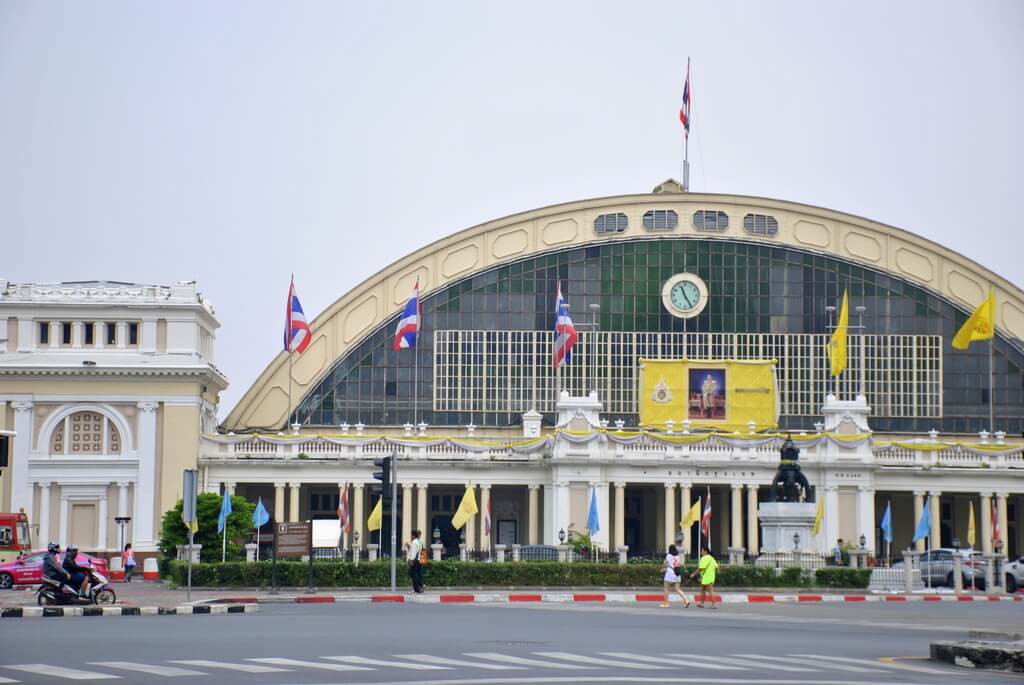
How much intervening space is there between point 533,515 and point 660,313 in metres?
15.0

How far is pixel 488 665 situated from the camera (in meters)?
25.0

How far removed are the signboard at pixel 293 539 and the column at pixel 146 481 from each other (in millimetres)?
27079

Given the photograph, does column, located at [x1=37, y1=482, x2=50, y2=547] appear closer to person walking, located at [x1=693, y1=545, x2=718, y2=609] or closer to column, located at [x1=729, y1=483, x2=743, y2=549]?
column, located at [x1=729, y1=483, x2=743, y2=549]

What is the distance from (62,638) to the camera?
29719mm

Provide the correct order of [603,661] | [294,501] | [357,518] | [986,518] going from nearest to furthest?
[603,661]
[357,518]
[294,501]
[986,518]

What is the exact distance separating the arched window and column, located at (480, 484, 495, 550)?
18.3 metres

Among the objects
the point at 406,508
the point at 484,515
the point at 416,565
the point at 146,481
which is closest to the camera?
the point at 416,565

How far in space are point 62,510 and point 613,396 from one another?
30942 mm

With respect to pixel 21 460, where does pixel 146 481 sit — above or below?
below

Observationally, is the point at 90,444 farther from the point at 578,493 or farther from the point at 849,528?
the point at 849,528

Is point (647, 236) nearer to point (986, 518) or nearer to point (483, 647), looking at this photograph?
point (986, 518)

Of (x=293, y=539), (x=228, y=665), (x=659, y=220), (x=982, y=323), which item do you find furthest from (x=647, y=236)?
(x=228, y=665)

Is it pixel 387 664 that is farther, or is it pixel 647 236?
pixel 647 236

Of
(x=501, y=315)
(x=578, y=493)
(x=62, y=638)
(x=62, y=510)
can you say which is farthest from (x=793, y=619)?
(x=501, y=315)
